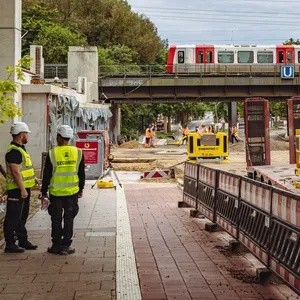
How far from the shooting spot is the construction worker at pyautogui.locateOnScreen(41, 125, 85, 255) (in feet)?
26.6

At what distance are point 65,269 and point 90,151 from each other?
42.5 feet

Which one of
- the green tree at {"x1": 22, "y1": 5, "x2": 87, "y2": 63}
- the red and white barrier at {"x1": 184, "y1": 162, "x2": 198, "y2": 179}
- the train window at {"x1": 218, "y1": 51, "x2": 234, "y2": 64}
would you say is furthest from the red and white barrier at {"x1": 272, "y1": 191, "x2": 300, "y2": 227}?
the green tree at {"x1": 22, "y1": 5, "x2": 87, "y2": 63}

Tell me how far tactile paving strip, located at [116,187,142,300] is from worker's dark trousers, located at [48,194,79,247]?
808mm

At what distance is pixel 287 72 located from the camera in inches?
1857

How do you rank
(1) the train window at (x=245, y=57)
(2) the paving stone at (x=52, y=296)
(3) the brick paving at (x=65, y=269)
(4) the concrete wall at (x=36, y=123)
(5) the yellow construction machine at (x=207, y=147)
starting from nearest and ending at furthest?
1. (2) the paving stone at (x=52, y=296)
2. (3) the brick paving at (x=65, y=269)
3. (4) the concrete wall at (x=36, y=123)
4. (5) the yellow construction machine at (x=207, y=147)
5. (1) the train window at (x=245, y=57)

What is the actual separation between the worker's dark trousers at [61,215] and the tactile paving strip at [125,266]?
2.65 ft

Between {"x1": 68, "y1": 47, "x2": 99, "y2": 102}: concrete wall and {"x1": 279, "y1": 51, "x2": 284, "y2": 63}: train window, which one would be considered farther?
{"x1": 279, "y1": 51, "x2": 284, "y2": 63}: train window

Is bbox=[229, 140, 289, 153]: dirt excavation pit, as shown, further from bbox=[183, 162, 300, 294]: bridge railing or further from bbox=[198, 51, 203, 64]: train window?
bbox=[183, 162, 300, 294]: bridge railing

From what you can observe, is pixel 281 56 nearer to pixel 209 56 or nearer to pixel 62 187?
pixel 209 56

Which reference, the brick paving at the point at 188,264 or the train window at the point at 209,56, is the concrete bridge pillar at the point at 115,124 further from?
the brick paving at the point at 188,264

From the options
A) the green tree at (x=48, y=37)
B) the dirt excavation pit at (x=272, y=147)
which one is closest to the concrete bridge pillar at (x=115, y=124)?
the green tree at (x=48, y=37)

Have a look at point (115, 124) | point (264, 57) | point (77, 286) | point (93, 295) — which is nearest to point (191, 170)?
point (77, 286)

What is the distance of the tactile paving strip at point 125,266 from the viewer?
6.18 m

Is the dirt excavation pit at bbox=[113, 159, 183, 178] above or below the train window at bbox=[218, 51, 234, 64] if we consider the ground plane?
below
